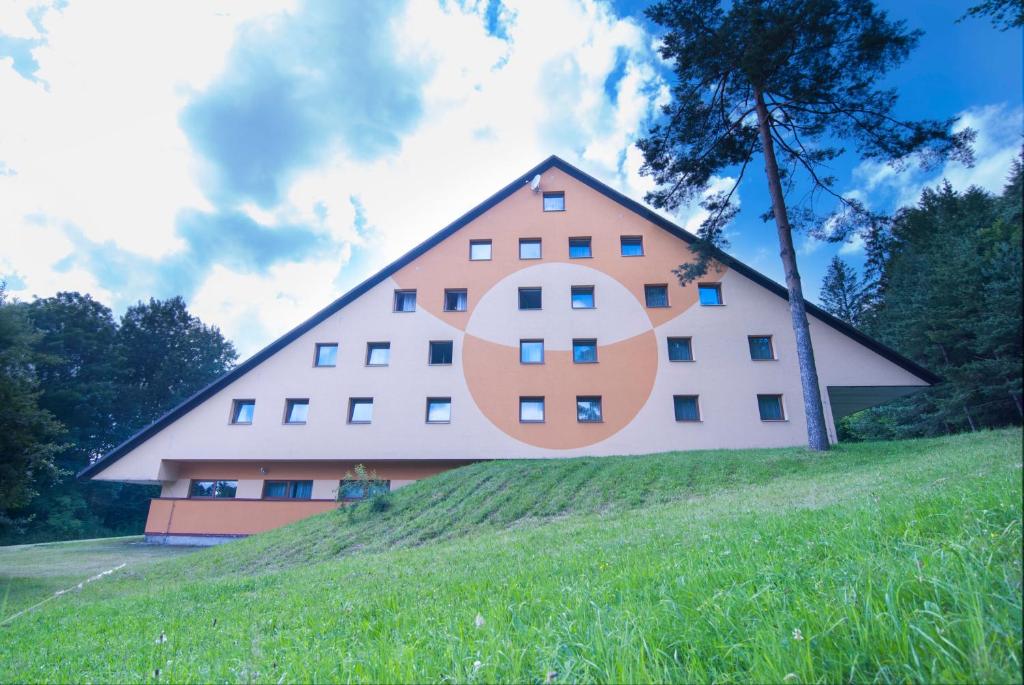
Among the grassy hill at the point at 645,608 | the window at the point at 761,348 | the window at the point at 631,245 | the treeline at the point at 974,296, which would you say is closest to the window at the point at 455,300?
the window at the point at 631,245

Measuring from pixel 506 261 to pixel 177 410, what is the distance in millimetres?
16195

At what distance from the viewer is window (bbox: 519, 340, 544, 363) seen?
21.7 meters

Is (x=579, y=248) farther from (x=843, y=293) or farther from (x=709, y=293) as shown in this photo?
(x=843, y=293)

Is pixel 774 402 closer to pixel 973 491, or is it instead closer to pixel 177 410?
pixel 973 491

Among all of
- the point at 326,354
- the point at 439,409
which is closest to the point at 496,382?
the point at 439,409

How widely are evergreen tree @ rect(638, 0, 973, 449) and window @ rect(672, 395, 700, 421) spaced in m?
5.35

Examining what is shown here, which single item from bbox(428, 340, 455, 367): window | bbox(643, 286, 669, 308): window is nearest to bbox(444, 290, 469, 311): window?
bbox(428, 340, 455, 367): window

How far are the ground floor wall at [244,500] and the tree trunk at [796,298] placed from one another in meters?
13.5

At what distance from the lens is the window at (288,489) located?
21422 millimetres

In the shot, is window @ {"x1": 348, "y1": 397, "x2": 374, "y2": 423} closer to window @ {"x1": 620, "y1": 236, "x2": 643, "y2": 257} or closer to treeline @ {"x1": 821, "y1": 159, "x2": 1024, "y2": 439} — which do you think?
window @ {"x1": 620, "y1": 236, "x2": 643, "y2": 257}

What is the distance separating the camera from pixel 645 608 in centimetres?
285

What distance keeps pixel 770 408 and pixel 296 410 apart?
20770 mm

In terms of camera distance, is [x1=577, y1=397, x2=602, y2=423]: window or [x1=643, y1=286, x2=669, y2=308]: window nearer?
[x1=577, y1=397, x2=602, y2=423]: window

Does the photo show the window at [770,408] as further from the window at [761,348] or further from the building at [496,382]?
the window at [761,348]
